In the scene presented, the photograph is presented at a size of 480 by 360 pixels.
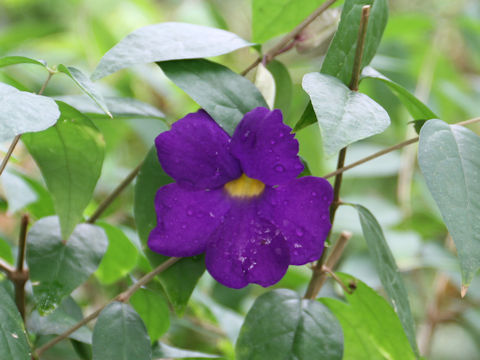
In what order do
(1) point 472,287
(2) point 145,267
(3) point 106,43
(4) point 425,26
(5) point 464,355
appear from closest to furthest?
(2) point 145,267
(1) point 472,287
(4) point 425,26
(3) point 106,43
(5) point 464,355

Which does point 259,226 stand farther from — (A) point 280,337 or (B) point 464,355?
(B) point 464,355

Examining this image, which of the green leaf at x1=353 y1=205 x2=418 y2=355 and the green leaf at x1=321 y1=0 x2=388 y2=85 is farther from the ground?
the green leaf at x1=321 y1=0 x2=388 y2=85

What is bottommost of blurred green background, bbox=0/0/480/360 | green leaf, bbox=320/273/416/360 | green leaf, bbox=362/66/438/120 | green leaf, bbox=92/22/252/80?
blurred green background, bbox=0/0/480/360

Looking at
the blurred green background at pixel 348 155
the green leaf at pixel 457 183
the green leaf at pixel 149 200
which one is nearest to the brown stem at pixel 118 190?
the green leaf at pixel 149 200

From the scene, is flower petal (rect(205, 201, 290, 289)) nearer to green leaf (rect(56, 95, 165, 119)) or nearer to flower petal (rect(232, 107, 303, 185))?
flower petal (rect(232, 107, 303, 185))

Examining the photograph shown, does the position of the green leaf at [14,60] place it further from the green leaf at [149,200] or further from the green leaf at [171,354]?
the green leaf at [171,354]

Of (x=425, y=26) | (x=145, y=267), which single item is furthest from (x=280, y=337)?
(x=425, y=26)

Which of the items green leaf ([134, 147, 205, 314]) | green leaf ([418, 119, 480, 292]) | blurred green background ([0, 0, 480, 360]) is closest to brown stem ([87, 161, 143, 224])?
green leaf ([134, 147, 205, 314])
